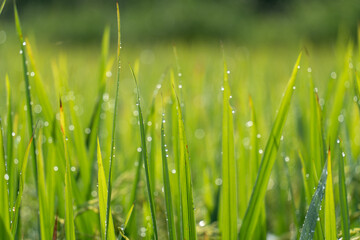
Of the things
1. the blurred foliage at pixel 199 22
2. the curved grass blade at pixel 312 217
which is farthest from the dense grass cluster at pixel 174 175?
the blurred foliage at pixel 199 22

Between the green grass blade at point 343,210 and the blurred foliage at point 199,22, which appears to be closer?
the green grass blade at point 343,210

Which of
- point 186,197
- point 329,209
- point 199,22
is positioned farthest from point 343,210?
point 199,22

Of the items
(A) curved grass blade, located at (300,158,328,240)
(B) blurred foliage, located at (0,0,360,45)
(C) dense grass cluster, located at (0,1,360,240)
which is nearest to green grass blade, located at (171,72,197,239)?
(C) dense grass cluster, located at (0,1,360,240)

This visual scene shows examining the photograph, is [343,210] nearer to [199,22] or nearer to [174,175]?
[174,175]

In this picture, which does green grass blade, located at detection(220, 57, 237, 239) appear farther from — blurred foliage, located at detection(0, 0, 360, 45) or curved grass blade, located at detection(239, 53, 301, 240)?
blurred foliage, located at detection(0, 0, 360, 45)

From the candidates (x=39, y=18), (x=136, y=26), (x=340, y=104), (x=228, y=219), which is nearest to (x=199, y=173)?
(x=340, y=104)

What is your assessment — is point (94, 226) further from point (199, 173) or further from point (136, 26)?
point (136, 26)

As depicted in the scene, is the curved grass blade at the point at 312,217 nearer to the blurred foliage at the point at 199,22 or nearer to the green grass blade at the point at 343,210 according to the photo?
the green grass blade at the point at 343,210
